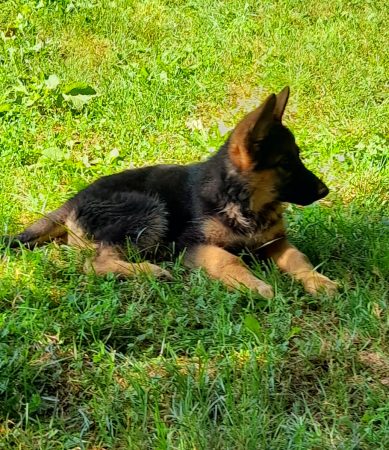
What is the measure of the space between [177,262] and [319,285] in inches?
34.7

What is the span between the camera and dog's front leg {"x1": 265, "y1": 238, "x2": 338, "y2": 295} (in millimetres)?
4340

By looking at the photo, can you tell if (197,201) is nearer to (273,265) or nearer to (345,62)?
(273,265)

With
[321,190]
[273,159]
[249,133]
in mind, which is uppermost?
[249,133]

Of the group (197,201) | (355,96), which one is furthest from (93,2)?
(197,201)

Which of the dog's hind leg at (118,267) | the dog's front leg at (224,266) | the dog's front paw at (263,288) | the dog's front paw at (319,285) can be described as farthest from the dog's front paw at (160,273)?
the dog's front paw at (319,285)

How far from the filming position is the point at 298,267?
4512 millimetres

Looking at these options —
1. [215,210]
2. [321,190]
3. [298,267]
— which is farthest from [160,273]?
[321,190]

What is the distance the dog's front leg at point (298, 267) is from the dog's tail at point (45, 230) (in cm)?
132

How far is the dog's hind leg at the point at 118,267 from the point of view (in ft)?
14.6

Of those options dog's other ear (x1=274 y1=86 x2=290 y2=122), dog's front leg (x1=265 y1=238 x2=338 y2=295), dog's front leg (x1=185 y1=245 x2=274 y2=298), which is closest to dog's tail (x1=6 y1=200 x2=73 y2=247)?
dog's front leg (x1=185 y1=245 x2=274 y2=298)

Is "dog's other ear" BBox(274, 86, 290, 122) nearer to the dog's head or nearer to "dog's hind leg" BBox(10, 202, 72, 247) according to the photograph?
the dog's head

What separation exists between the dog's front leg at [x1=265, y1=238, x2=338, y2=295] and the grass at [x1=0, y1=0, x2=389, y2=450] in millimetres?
83

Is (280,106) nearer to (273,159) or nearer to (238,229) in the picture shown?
(273,159)

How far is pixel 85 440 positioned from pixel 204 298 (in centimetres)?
127
